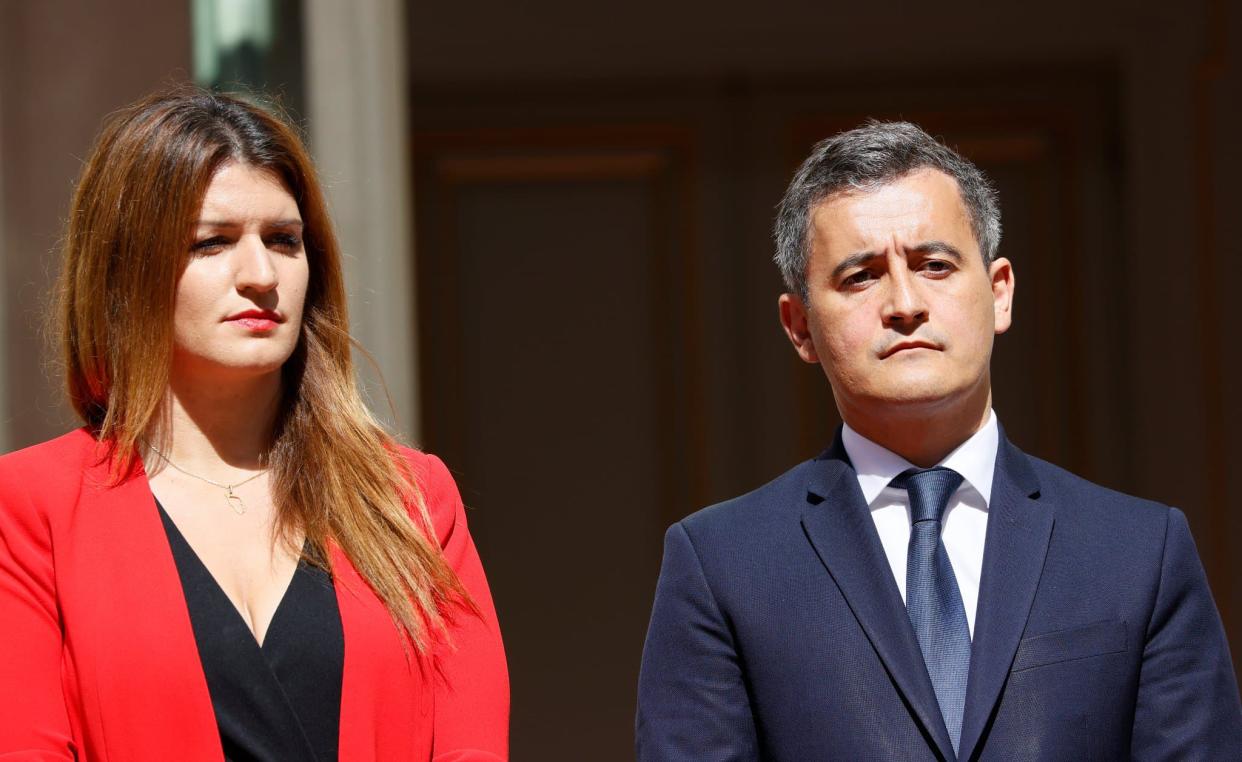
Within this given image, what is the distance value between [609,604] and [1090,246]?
5.43ft

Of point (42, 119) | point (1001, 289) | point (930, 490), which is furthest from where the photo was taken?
point (42, 119)

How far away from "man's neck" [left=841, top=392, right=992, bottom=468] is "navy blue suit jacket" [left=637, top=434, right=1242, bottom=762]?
6cm

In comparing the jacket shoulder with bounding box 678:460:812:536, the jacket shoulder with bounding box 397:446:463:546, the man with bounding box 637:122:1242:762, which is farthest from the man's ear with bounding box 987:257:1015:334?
the jacket shoulder with bounding box 397:446:463:546

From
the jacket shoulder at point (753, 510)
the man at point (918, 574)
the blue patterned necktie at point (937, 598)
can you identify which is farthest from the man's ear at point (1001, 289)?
the jacket shoulder at point (753, 510)

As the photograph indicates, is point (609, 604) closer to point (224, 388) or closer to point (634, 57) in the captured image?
point (634, 57)

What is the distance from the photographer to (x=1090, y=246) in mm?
5164

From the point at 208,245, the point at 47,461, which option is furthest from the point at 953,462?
the point at 47,461

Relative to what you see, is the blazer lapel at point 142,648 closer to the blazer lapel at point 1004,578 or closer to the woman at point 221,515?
the woman at point 221,515

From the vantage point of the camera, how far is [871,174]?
2.36 m

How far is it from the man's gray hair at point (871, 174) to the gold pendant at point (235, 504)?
765 mm

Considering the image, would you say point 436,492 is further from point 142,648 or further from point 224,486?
point 142,648

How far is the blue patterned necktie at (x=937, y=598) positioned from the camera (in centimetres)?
222

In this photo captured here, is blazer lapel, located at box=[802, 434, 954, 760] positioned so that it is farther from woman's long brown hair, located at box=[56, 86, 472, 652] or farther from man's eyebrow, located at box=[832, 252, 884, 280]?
woman's long brown hair, located at box=[56, 86, 472, 652]

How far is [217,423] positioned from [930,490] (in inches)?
36.5
